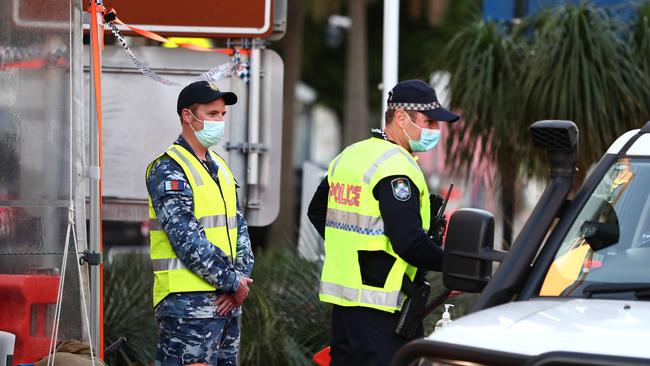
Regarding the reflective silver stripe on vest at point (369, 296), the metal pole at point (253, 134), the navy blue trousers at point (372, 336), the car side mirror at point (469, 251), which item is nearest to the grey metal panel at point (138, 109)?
the metal pole at point (253, 134)

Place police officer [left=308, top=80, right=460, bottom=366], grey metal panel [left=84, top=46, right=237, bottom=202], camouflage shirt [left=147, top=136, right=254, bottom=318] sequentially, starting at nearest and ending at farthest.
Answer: police officer [left=308, top=80, right=460, bottom=366], camouflage shirt [left=147, top=136, right=254, bottom=318], grey metal panel [left=84, top=46, right=237, bottom=202]

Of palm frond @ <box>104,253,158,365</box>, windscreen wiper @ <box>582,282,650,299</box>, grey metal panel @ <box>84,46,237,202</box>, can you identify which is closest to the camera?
windscreen wiper @ <box>582,282,650,299</box>

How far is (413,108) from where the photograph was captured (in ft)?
19.6

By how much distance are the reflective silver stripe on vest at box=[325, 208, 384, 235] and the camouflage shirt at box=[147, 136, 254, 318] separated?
0.54m

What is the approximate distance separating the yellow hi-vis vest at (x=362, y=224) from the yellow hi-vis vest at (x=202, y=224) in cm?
53

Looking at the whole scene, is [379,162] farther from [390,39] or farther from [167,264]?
[390,39]

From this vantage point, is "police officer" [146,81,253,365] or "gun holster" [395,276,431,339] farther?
"police officer" [146,81,253,365]

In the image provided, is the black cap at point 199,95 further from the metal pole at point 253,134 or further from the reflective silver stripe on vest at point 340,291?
the metal pole at point 253,134

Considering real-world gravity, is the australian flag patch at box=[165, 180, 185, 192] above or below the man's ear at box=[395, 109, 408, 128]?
below

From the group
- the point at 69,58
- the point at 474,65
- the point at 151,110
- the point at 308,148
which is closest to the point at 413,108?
the point at 69,58

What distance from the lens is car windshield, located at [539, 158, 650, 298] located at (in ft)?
15.1

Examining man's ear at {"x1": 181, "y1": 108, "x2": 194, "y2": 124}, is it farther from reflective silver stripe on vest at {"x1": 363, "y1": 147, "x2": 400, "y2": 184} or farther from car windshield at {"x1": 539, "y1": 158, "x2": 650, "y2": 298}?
car windshield at {"x1": 539, "y1": 158, "x2": 650, "y2": 298}

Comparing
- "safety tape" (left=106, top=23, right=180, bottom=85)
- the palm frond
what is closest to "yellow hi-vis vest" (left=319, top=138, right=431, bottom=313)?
"safety tape" (left=106, top=23, right=180, bottom=85)

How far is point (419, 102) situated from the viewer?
5988mm
